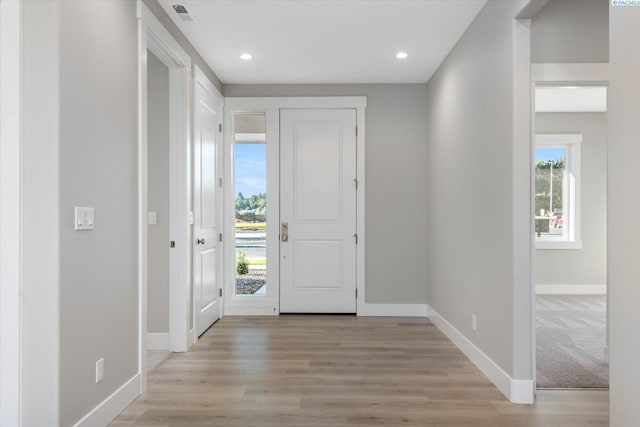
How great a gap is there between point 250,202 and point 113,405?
3.01 m

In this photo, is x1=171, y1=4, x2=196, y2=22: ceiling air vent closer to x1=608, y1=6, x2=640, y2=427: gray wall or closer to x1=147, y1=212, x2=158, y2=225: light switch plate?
x1=147, y1=212, x2=158, y2=225: light switch plate

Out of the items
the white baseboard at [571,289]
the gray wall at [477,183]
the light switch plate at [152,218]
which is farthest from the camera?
the white baseboard at [571,289]

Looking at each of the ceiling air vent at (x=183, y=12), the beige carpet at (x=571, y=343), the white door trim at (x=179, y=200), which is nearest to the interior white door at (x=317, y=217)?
the white door trim at (x=179, y=200)

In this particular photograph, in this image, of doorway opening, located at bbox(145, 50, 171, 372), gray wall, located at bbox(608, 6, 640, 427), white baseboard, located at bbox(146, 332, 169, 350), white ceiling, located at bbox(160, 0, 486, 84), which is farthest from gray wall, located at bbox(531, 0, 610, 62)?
white baseboard, located at bbox(146, 332, 169, 350)

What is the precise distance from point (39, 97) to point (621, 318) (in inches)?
102

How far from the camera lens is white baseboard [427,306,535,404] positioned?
270 cm

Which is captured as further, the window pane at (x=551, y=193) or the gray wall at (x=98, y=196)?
the window pane at (x=551, y=193)

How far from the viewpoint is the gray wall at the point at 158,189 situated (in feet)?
12.7

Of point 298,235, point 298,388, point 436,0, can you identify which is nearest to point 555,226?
point 298,235

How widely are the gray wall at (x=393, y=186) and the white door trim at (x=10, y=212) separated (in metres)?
3.47

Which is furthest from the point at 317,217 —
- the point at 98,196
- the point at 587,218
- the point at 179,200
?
the point at 587,218

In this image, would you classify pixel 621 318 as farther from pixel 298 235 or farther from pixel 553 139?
pixel 553 139

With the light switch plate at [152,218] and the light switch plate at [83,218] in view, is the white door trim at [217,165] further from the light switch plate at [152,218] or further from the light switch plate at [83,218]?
the light switch plate at [83,218]

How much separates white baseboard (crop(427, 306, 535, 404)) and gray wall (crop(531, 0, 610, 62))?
80.1 inches
